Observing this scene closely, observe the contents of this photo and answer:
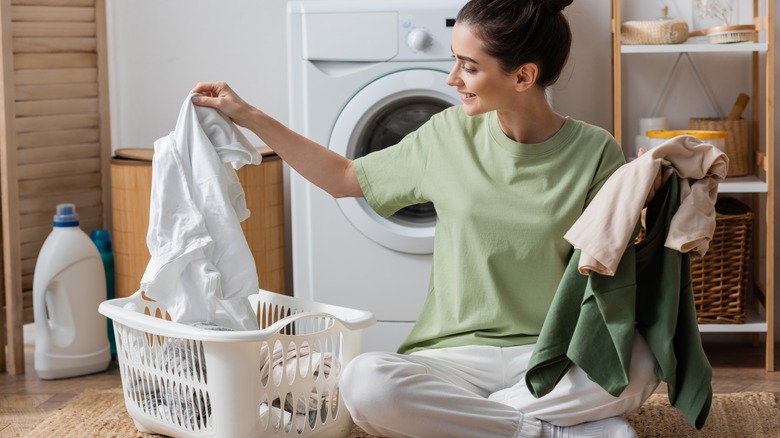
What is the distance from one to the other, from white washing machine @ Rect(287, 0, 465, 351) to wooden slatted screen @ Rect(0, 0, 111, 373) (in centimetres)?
65

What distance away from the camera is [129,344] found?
1864mm

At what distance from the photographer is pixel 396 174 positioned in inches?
72.6

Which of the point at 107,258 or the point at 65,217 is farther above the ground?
the point at 65,217

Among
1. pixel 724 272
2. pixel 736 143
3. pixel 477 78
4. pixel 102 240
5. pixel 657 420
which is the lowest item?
pixel 657 420

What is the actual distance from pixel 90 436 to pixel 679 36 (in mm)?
1656

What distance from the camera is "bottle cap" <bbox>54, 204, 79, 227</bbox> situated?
252 centimetres

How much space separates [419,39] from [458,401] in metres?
1.09

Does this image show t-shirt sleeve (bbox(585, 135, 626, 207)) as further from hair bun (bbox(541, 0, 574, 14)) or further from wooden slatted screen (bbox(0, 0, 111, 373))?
wooden slatted screen (bbox(0, 0, 111, 373))

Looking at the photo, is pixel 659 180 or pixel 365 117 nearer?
pixel 659 180

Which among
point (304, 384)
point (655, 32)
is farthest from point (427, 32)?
point (304, 384)

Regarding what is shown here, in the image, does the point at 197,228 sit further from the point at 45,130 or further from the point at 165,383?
the point at 45,130

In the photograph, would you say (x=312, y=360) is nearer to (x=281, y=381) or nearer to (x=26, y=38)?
(x=281, y=381)

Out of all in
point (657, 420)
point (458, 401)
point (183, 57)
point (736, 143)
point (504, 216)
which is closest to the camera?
point (458, 401)

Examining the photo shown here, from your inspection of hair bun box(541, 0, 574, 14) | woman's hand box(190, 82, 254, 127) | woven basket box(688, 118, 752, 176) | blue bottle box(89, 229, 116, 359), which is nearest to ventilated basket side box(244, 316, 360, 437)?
woman's hand box(190, 82, 254, 127)
